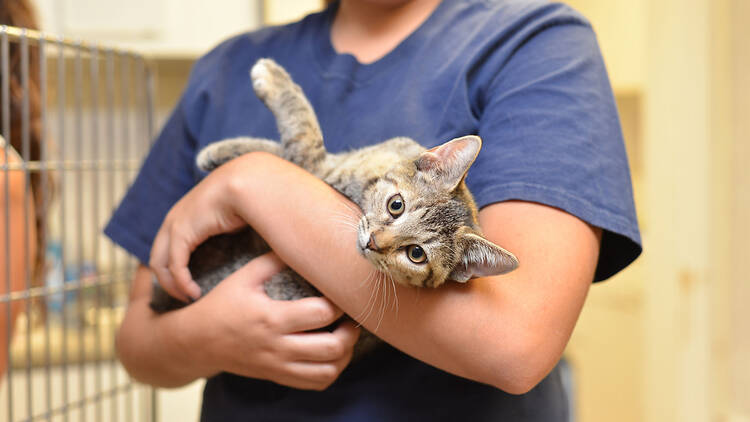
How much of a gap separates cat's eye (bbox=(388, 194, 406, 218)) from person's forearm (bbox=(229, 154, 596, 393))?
0.17ft

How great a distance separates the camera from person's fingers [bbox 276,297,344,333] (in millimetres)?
764

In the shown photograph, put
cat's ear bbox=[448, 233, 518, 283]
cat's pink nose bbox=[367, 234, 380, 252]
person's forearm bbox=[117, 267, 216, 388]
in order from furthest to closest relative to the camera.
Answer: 1. person's forearm bbox=[117, 267, 216, 388]
2. cat's pink nose bbox=[367, 234, 380, 252]
3. cat's ear bbox=[448, 233, 518, 283]

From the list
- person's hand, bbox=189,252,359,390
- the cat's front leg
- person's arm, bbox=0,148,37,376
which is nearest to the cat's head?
person's hand, bbox=189,252,359,390

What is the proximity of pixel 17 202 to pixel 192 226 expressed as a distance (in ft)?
1.56

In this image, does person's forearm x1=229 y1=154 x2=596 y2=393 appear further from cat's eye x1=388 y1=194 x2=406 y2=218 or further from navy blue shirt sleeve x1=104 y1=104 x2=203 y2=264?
navy blue shirt sleeve x1=104 y1=104 x2=203 y2=264

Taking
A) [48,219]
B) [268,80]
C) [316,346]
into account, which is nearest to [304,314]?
[316,346]

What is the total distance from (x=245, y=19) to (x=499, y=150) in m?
1.98

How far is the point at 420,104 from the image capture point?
86 centimetres

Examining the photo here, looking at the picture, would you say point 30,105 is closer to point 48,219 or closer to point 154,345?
point 48,219

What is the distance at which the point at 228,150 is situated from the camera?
93cm

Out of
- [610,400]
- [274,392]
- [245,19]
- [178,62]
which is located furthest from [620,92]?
[274,392]

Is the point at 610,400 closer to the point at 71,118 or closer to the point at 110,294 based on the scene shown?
the point at 110,294

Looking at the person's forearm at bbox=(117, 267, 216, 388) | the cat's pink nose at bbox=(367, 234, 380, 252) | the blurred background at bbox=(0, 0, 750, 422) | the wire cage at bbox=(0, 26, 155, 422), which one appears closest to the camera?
the cat's pink nose at bbox=(367, 234, 380, 252)

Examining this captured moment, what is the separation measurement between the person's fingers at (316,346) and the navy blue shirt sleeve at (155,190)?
0.39 meters
